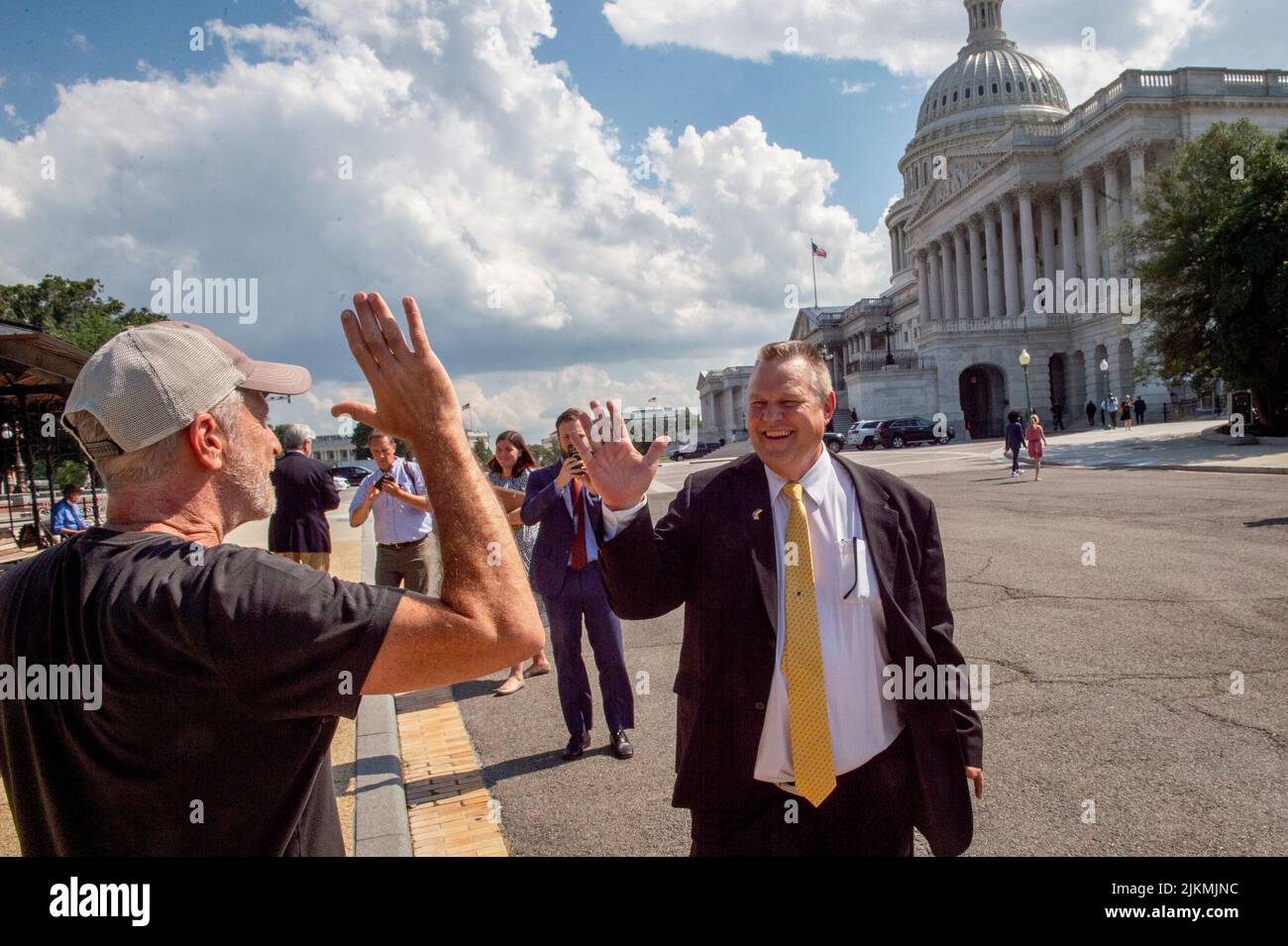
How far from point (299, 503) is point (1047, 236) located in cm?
7108

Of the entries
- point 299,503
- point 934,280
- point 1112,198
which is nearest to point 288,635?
point 299,503

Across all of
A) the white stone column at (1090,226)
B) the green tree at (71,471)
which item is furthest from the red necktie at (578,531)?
the white stone column at (1090,226)

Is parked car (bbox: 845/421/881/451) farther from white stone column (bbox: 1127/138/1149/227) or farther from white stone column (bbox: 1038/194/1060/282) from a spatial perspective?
white stone column (bbox: 1038/194/1060/282)

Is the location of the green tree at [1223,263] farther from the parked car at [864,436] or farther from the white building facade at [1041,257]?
the parked car at [864,436]

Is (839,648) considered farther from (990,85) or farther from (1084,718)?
(990,85)

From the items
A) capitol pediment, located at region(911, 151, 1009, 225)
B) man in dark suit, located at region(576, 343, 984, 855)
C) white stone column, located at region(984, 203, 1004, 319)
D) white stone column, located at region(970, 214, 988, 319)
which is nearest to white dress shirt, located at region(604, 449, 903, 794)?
man in dark suit, located at region(576, 343, 984, 855)

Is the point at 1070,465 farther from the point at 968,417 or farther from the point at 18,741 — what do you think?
the point at 968,417

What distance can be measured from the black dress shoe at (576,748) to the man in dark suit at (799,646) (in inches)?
123

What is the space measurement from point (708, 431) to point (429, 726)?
110 m

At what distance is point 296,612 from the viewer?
167cm

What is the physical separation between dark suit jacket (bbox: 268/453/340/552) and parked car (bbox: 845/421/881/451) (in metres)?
46.7

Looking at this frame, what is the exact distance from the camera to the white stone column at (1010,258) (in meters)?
69.2

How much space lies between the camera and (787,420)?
3.02 meters
